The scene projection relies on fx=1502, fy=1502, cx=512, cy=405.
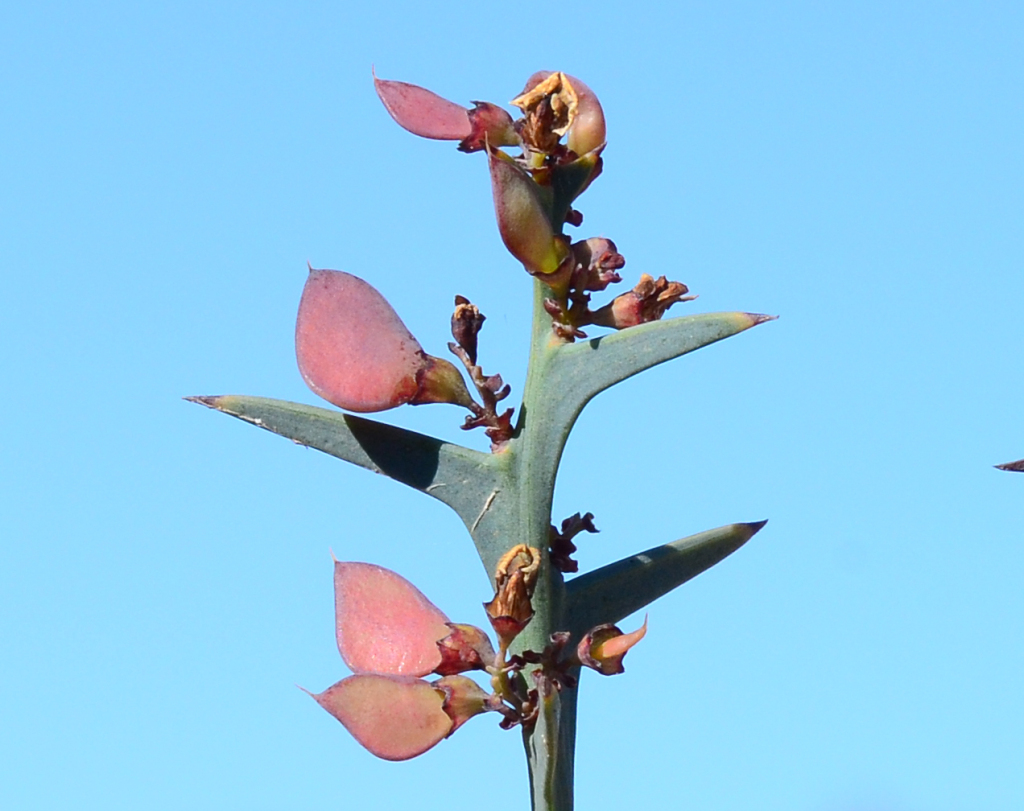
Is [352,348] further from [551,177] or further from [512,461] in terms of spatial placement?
[551,177]

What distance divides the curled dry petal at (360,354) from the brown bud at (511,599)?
29cm

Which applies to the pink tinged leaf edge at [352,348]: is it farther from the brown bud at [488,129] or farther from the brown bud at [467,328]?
the brown bud at [488,129]

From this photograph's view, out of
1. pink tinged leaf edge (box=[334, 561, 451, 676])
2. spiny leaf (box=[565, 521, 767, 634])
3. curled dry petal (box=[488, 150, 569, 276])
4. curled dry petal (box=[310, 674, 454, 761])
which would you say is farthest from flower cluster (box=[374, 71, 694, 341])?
curled dry petal (box=[310, 674, 454, 761])

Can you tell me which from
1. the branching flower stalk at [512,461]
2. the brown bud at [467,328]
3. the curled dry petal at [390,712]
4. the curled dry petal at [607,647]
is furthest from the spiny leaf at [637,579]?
the brown bud at [467,328]

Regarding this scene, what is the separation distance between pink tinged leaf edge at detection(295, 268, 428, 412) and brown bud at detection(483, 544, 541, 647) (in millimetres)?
302

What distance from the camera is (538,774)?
6.40 ft

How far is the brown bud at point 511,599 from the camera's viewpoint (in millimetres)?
1907

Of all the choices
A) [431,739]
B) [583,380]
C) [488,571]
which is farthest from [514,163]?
[431,739]

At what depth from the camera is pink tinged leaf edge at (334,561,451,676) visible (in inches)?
79.3

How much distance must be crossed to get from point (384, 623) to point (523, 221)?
0.58 metres

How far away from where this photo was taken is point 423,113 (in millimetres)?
2240

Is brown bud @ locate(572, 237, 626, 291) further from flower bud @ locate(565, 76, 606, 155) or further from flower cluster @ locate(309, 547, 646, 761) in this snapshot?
flower cluster @ locate(309, 547, 646, 761)

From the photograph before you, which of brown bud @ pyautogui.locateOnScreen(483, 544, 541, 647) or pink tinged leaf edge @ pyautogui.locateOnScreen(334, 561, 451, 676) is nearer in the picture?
brown bud @ pyautogui.locateOnScreen(483, 544, 541, 647)

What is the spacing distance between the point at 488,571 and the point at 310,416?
0.33 meters
